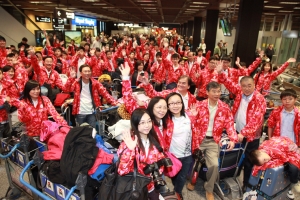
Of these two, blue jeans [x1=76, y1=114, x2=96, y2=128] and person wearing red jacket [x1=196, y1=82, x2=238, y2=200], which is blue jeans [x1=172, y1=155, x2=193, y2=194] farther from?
blue jeans [x1=76, y1=114, x2=96, y2=128]

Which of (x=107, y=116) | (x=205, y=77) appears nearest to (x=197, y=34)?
(x=205, y=77)

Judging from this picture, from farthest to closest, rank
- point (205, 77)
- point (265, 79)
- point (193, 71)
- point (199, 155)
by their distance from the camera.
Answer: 1. point (193, 71)
2. point (265, 79)
3. point (205, 77)
4. point (199, 155)

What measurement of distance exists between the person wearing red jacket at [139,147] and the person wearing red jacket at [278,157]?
121cm

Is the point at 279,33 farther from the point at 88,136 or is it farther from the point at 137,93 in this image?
the point at 88,136

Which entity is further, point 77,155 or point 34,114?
point 34,114

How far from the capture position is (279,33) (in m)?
17.7

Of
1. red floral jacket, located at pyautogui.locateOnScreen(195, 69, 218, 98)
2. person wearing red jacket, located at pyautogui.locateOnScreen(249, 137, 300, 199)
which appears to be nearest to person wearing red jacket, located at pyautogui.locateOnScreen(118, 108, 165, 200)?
person wearing red jacket, located at pyautogui.locateOnScreen(249, 137, 300, 199)

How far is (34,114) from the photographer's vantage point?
3625 mm

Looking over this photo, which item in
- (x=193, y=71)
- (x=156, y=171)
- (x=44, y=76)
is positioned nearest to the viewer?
(x=156, y=171)

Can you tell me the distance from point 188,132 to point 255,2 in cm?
738

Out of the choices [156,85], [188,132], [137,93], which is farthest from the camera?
[156,85]

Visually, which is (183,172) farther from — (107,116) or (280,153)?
(107,116)

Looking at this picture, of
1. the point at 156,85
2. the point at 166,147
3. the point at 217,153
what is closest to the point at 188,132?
the point at 166,147

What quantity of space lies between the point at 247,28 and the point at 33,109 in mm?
7938
